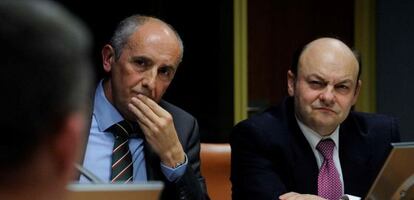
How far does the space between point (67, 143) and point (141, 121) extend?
1507 millimetres

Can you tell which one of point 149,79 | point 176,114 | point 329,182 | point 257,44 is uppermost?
point 149,79

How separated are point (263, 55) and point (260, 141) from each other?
1.94 m

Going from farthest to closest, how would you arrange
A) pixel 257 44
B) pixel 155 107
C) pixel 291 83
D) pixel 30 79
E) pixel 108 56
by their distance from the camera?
pixel 257 44
pixel 291 83
pixel 108 56
pixel 155 107
pixel 30 79

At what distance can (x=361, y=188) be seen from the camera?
241 cm

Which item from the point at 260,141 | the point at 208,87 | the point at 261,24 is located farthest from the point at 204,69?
the point at 260,141

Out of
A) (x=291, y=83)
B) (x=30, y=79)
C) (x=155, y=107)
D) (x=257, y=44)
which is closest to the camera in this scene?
(x=30, y=79)

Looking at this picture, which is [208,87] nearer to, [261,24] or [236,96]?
[236,96]

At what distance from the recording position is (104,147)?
226 centimetres

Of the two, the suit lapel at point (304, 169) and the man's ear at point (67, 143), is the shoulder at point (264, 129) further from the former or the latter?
the man's ear at point (67, 143)

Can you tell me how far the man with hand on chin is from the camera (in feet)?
7.16

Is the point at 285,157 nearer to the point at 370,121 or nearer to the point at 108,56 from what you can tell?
the point at 370,121

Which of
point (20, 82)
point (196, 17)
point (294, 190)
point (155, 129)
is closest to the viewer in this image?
point (20, 82)

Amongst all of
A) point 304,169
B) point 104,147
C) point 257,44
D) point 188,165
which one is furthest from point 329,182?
point 257,44

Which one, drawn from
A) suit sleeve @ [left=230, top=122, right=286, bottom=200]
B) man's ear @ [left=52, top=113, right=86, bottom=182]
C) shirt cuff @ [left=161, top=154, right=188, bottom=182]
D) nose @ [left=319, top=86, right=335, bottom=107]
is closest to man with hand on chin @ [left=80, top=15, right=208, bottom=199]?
shirt cuff @ [left=161, top=154, right=188, bottom=182]
